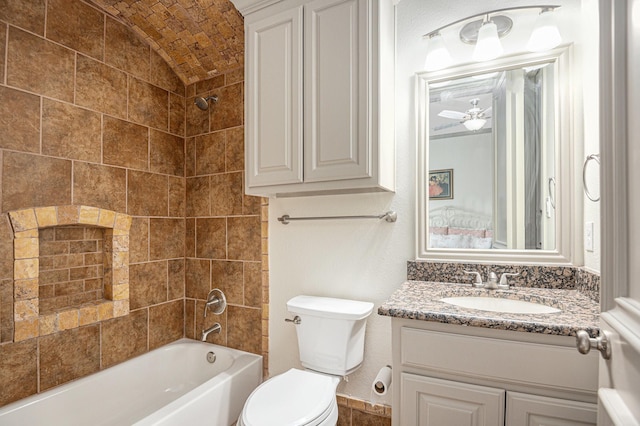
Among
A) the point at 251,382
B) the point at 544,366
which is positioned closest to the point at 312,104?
the point at 544,366

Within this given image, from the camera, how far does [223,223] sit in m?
2.29

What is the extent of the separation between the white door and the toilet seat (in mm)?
911

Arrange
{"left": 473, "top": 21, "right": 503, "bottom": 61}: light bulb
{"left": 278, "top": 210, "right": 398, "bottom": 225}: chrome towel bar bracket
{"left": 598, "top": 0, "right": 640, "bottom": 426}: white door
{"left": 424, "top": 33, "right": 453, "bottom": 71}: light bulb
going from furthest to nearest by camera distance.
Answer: {"left": 278, "top": 210, "right": 398, "bottom": 225}: chrome towel bar bracket
{"left": 424, "top": 33, "right": 453, "bottom": 71}: light bulb
{"left": 473, "top": 21, "right": 503, "bottom": 61}: light bulb
{"left": 598, "top": 0, "right": 640, "bottom": 426}: white door

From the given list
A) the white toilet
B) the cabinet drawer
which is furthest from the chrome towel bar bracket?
the cabinet drawer

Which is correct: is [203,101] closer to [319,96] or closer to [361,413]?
[319,96]

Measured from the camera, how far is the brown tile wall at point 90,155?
1608mm

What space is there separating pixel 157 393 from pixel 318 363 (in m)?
1.19

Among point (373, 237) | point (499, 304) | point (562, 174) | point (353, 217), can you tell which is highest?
point (562, 174)

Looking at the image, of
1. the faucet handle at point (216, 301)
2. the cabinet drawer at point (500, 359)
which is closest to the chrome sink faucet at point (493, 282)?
the cabinet drawer at point (500, 359)

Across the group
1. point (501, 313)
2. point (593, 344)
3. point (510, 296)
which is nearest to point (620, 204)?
point (593, 344)

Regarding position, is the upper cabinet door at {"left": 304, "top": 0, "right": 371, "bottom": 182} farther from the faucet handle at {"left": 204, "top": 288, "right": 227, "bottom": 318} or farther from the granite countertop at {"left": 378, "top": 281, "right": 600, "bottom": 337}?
the faucet handle at {"left": 204, "top": 288, "right": 227, "bottom": 318}

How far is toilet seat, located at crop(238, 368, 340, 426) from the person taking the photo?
125cm

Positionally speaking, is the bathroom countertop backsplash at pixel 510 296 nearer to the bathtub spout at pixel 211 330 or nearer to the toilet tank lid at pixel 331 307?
the toilet tank lid at pixel 331 307

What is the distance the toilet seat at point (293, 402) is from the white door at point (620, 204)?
35.9 inches
